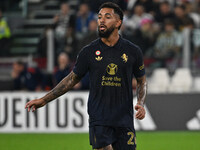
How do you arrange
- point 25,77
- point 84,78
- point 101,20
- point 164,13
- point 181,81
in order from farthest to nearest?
point 164,13 → point 25,77 → point 181,81 → point 84,78 → point 101,20

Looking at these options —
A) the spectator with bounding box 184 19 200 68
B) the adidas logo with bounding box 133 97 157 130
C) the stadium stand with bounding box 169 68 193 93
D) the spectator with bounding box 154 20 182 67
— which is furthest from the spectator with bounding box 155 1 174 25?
the adidas logo with bounding box 133 97 157 130

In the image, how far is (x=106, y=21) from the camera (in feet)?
20.4

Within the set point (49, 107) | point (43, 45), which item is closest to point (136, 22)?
point (43, 45)

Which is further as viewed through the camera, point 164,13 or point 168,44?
point 164,13

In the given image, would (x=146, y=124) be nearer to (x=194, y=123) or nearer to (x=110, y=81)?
(x=194, y=123)

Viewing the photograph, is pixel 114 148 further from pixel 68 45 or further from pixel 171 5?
pixel 171 5

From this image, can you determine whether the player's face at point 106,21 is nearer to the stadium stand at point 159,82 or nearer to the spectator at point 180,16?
the stadium stand at point 159,82

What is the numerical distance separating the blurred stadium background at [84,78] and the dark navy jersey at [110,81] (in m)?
4.99

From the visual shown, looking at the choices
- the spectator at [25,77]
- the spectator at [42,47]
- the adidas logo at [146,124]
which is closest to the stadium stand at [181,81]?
the adidas logo at [146,124]

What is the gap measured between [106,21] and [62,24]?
974 cm

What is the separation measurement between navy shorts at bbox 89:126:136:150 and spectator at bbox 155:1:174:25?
32.5 ft

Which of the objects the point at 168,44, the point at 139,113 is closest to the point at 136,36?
the point at 168,44

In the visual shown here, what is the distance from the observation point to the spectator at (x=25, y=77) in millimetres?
15164

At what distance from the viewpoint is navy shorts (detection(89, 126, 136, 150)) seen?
6.21m
